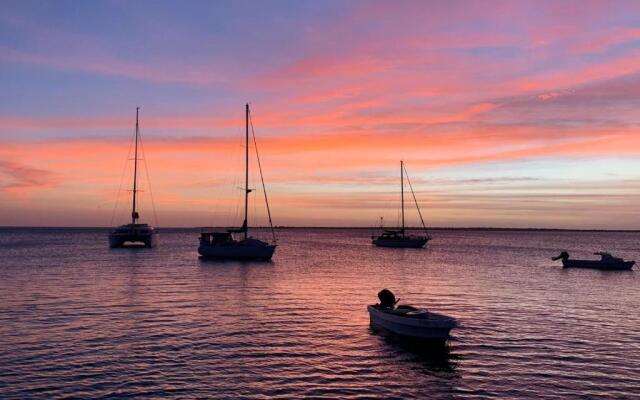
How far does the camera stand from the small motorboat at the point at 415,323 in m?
26.4

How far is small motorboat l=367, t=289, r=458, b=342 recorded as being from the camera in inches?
1040

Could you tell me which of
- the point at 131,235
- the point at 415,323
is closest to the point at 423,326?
the point at 415,323

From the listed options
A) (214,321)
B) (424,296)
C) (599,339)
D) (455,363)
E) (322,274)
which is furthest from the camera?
(322,274)

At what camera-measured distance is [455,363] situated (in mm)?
23969

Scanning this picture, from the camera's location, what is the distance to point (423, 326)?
2673cm

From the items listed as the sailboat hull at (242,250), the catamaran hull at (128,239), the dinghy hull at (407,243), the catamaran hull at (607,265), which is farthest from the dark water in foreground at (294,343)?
the dinghy hull at (407,243)

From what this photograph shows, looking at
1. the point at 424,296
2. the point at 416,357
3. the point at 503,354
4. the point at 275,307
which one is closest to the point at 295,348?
the point at 416,357

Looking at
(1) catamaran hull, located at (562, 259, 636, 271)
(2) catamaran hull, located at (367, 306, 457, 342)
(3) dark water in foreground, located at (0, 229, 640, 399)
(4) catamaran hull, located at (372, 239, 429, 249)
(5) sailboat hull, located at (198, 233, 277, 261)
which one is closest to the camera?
(3) dark water in foreground, located at (0, 229, 640, 399)

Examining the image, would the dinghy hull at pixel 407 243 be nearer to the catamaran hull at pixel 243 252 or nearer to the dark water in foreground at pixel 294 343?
the catamaran hull at pixel 243 252

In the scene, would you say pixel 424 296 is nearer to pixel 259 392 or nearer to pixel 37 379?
pixel 259 392

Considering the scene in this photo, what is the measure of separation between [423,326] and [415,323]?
469 millimetres

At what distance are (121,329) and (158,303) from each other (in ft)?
31.4

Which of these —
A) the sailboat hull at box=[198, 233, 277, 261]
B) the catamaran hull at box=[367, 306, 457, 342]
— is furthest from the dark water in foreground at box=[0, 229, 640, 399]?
the sailboat hull at box=[198, 233, 277, 261]

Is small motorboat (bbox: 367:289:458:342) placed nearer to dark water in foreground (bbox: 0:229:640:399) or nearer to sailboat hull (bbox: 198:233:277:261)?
dark water in foreground (bbox: 0:229:640:399)
